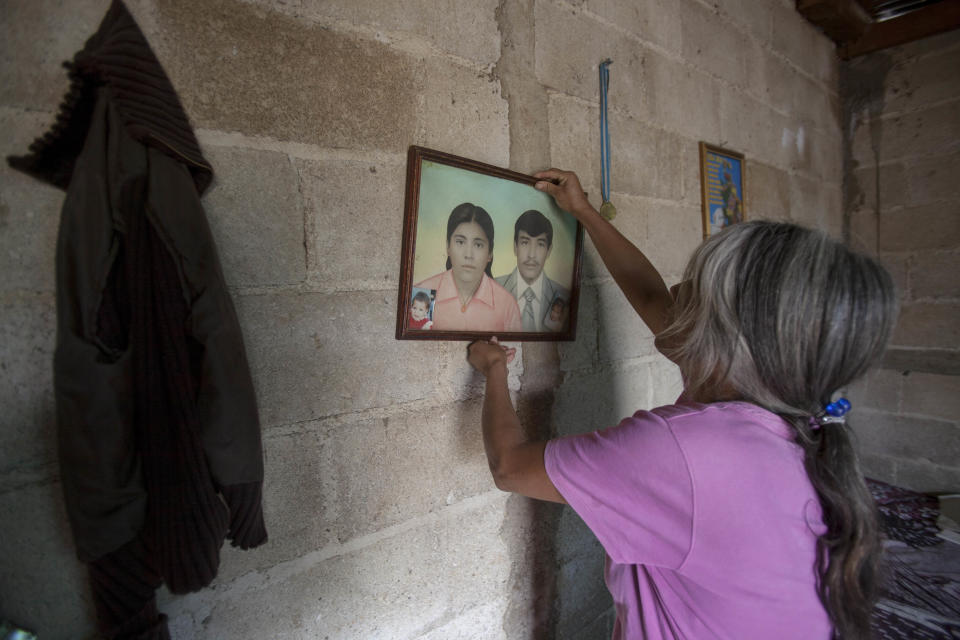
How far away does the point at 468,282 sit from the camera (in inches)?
42.8

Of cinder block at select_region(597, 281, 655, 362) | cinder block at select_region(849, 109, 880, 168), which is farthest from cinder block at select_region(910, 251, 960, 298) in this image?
cinder block at select_region(597, 281, 655, 362)

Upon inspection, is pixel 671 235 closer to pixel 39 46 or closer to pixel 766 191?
pixel 766 191

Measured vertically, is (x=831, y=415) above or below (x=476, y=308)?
below

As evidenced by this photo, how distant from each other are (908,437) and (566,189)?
229 cm

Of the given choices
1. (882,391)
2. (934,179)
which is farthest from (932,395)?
(934,179)

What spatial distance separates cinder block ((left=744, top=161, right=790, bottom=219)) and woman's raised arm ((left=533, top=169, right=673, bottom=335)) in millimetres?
955

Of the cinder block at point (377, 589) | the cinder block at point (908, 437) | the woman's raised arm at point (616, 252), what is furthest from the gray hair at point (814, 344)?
the cinder block at point (908, 437)

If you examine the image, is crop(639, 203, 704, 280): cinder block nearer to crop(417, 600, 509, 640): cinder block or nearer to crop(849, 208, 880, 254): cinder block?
crop(417, 600, 509, 640): cinder block

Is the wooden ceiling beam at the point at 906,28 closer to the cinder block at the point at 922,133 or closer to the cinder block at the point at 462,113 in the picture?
the cinder block at the point at 922,133

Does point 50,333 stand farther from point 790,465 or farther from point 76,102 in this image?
point 790,465

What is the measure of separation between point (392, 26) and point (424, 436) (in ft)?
2.78

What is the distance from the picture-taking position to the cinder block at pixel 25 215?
0.64 m

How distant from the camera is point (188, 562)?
25.4 inches

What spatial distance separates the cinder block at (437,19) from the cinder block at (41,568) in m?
0.88
